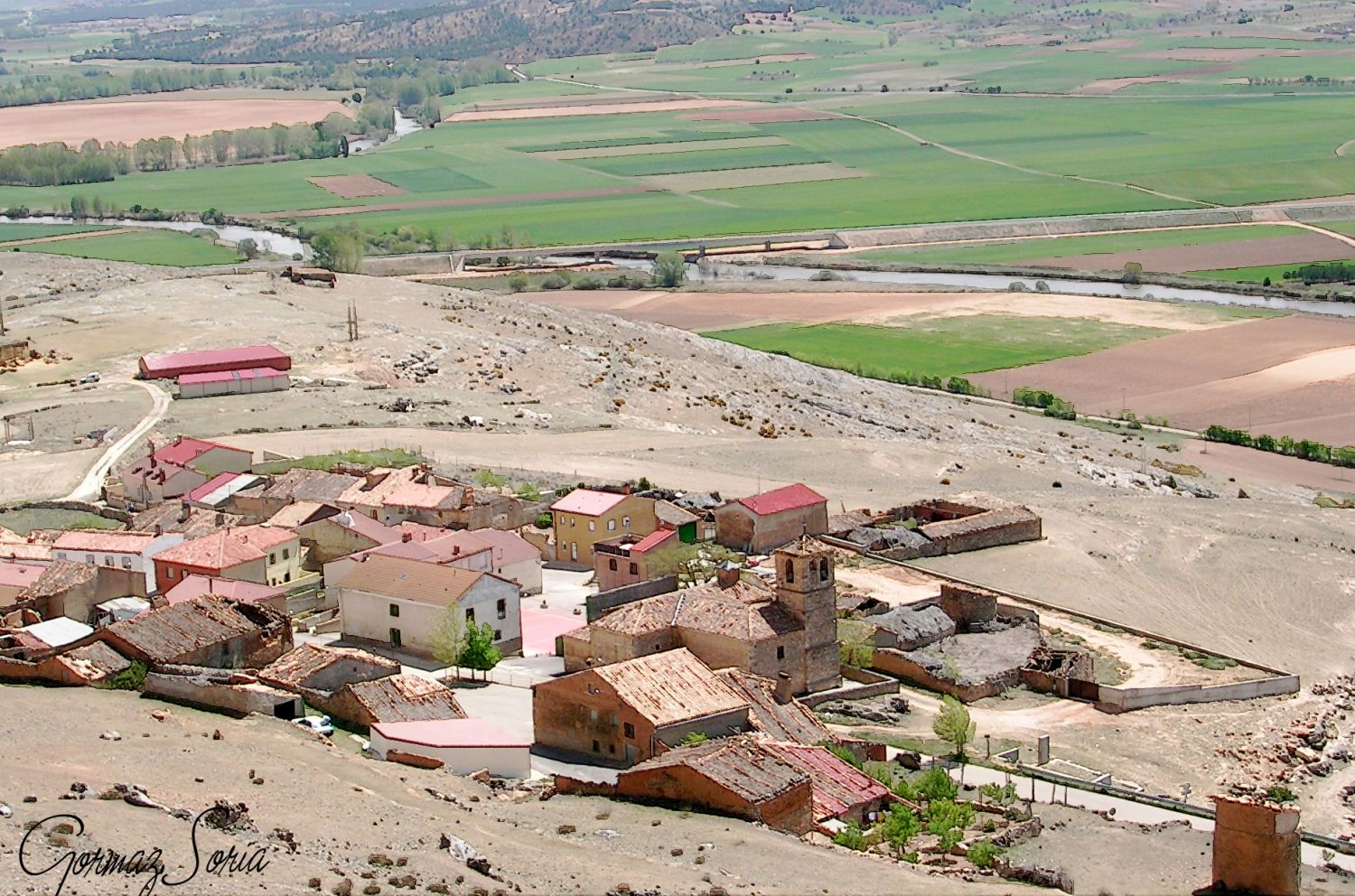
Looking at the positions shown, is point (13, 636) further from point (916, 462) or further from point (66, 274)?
point (66, 274)

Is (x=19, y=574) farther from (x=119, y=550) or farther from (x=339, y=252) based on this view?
(x=339, y=252)

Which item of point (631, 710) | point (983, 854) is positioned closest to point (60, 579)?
point (631, 710)

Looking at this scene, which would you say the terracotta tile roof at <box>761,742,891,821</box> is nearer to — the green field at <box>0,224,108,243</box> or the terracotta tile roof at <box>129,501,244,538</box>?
the terracotta tile roof at <box>129,501,244,538</box>

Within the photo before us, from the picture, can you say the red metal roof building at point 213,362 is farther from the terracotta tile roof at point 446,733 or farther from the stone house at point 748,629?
the terracotta tile roof at point 446,733

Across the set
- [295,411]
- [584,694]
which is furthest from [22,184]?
[584,694]

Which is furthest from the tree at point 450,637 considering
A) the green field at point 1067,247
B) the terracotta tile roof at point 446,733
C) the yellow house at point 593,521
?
the green field at point 1067,247
